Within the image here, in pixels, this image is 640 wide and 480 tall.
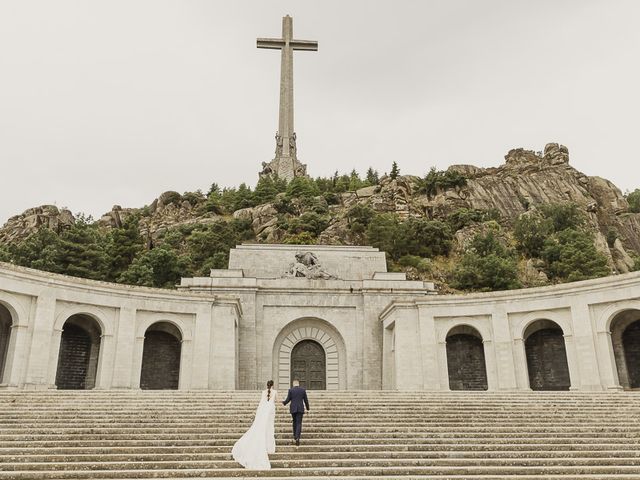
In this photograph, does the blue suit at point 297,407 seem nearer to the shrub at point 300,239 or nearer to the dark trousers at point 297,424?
the dark trousers at point 297,424

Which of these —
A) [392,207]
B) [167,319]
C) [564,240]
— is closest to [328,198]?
[392,207]

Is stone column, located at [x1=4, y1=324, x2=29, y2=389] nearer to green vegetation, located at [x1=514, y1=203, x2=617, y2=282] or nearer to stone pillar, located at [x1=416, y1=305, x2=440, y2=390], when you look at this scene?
stone pillar, located at [x1=416, y1=305, x2=440, y2=390]

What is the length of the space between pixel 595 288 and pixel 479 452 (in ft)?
51.9

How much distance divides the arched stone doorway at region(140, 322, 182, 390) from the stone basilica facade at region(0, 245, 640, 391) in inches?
2.2

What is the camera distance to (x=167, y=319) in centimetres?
2775

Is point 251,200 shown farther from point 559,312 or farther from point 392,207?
point 559,312

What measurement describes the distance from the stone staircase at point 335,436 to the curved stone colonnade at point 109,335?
674 cm

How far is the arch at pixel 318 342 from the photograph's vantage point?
30.1m

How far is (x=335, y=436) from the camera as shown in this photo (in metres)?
14.0

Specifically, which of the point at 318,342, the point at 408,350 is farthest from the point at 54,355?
the point at 408,350

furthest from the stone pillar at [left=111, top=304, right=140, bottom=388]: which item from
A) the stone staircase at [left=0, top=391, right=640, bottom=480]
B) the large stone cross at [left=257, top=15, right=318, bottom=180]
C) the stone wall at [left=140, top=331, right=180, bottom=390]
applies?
the large stone cross at [left=257, top=15, right=318, bottom=180]

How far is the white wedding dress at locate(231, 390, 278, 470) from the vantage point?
1146cm

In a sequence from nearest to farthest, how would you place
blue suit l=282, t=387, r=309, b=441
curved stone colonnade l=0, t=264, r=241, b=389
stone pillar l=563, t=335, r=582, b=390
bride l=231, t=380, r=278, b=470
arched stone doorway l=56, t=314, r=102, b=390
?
bride l=231, t=380, r=278, b=470 → blue suit l=282, t=387, r=309, b=441 → curved stone colonnade l=0, t=264, r=241, b=389 → stone pillar l=563, t=335, r=582, b=390 → arched stone doorway l=56, t=314, r=102, b=390

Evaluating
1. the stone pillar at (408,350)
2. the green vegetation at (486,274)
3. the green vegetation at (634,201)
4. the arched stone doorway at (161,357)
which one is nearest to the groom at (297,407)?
the stone pillar at (408,350)
